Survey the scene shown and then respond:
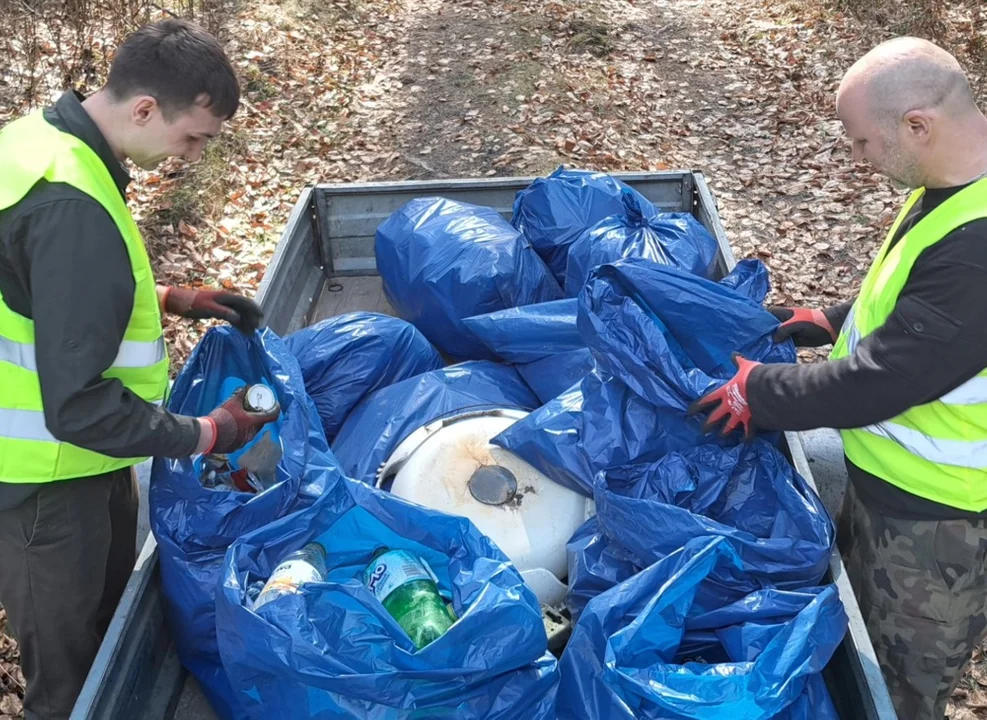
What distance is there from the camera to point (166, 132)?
2010 mm

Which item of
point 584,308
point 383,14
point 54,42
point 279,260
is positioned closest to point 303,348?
point 279,260

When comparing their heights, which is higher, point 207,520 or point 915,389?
point 915,389

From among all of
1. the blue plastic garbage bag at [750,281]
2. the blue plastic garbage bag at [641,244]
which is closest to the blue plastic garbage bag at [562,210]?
the blue plastic garbage bag at [641,244]

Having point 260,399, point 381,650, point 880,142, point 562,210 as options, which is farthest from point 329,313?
point 880,142

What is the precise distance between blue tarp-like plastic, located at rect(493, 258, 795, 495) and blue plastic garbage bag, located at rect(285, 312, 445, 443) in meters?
0.63

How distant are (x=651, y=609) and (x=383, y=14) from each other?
8312 mm

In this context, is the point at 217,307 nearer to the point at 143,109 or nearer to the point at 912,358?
the point at 143,109

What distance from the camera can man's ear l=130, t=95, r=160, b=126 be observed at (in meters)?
1.96

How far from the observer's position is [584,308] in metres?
2.40

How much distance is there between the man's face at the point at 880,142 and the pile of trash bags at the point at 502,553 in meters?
0.55

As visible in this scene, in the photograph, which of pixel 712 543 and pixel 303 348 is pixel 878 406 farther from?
pixel 303 348

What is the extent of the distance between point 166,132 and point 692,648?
1.65m

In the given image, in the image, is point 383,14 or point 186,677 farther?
point 383,14

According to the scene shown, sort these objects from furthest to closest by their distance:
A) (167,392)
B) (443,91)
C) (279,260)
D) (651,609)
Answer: (443,91)
(279,260)
(167,392)
(651,609)
